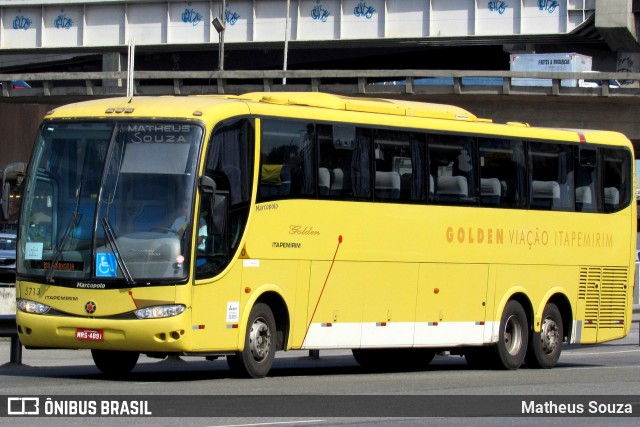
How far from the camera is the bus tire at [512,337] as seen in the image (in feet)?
68.5

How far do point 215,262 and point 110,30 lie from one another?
175ft

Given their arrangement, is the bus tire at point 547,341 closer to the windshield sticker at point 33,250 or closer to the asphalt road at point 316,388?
the asphalt road at point 316,388

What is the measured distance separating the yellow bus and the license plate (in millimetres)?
15

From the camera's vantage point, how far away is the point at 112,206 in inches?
618

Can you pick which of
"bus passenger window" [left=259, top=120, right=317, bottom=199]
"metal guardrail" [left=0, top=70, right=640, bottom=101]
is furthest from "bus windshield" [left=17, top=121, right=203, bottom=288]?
"metal guardrail" [left=0, top=70, right=640, bottom=101]

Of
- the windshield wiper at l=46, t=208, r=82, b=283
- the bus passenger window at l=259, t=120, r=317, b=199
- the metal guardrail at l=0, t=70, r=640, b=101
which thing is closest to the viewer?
the windshield wiper at l=46, t=208, r=82, b=283

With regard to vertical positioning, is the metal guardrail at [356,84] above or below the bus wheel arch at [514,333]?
above

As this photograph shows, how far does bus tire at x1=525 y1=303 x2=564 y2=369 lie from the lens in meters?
21.5

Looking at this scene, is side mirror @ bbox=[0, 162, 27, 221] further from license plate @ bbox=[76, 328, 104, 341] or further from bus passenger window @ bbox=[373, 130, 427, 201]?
bus passenger window @ bbox=[373, 130, 427, 201]

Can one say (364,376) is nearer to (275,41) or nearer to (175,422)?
(175,422)

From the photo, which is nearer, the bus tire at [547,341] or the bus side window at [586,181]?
the bus tire at [547,341]

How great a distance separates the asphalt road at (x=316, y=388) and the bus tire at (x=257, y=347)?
0.56 feet

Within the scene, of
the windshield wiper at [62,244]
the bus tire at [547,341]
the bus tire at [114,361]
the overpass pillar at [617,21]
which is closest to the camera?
the windshield wiper at [62,244]

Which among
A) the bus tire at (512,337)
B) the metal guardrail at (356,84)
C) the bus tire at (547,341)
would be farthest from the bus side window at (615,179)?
the metal guardrail at (356,84)
